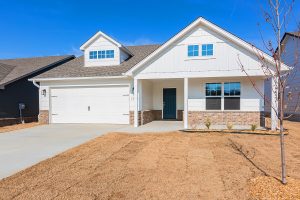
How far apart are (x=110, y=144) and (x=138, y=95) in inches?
208

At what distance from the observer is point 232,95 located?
1347 cm

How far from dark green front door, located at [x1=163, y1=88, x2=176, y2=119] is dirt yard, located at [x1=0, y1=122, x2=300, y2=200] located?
783 centimetres

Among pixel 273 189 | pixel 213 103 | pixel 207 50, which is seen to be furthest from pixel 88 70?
pixel 273 189

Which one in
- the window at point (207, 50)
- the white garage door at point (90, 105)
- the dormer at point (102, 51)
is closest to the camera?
the window at point (207, 50)

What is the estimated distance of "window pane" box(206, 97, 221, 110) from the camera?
13.6 metres

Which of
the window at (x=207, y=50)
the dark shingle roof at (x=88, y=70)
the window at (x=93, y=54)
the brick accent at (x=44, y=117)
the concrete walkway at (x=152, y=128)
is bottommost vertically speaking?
the concrete walkway at (x=152, y=128)

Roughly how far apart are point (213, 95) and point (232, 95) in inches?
44.0

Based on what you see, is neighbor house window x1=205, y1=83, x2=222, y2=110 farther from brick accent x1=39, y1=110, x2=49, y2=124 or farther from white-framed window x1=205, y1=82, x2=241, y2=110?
brick accent x1=39, y1=110, x2=49, y2=124

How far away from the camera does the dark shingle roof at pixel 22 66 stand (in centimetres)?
1747

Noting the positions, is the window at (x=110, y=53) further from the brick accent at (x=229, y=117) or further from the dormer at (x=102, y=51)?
the brick accent at (x=229, y=117)

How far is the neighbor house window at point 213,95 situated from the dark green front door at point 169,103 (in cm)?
311

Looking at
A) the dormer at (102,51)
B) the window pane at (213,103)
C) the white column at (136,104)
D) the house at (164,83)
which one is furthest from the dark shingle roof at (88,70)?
the window pane at (213,103)

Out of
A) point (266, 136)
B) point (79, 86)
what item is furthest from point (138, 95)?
point (266, 136)

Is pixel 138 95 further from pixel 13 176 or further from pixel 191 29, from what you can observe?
pixel 13 176
